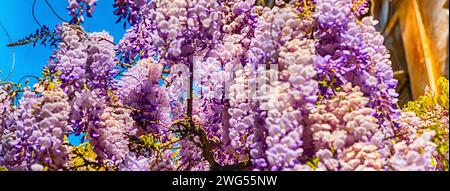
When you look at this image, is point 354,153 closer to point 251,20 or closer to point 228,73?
point 228,73

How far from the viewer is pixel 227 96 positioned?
1397mm

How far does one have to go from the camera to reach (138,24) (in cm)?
162

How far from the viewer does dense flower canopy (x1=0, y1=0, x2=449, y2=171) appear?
1.12 meters

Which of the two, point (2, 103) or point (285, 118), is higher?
point (2, 103)

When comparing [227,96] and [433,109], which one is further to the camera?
[433,109]

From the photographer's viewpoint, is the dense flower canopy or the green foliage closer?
the dense flower canopy

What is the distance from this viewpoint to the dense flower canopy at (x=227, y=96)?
1.12 metres

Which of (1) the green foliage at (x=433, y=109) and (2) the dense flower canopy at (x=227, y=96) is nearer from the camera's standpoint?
(2) the dense flower canopy at (x=227, y=96)

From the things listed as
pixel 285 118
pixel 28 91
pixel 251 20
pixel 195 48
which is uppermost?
pixel 251 20

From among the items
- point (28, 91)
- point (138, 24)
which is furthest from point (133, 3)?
point (28, 91)

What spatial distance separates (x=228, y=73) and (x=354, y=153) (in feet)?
1.42
